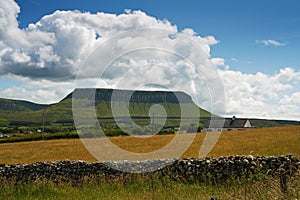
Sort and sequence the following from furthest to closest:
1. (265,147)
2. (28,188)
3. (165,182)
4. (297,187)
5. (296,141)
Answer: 1. (296,141)
2. (265,147)
3. (28,188)
4. (165,182)
5. (297,187)

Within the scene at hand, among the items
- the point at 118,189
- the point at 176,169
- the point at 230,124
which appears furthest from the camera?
the point at 230,124

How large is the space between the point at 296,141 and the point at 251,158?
753 inches

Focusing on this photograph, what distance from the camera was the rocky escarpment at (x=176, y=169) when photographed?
47.8 ft

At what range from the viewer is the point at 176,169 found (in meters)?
15.6

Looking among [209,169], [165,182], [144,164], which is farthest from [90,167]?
[209,169]

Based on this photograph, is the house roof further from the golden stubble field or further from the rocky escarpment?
the rocky escarpment

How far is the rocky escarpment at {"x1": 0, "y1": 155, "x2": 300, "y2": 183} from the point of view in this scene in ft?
47.8

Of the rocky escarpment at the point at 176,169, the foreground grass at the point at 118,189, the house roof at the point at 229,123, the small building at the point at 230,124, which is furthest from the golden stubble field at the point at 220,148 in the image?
the house roof at the point at 229,123

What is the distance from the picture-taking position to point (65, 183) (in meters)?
16.1

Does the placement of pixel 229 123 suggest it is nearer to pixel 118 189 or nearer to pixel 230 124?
pixel 230 124

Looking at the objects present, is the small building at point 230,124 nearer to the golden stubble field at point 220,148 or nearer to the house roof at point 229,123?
the house roof at point 229,123

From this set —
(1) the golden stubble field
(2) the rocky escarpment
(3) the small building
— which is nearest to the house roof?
(3) the small building

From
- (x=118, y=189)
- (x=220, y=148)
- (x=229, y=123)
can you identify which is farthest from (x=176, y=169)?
(x=229, y=123)

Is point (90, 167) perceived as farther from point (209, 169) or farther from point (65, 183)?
point (209, 169)
